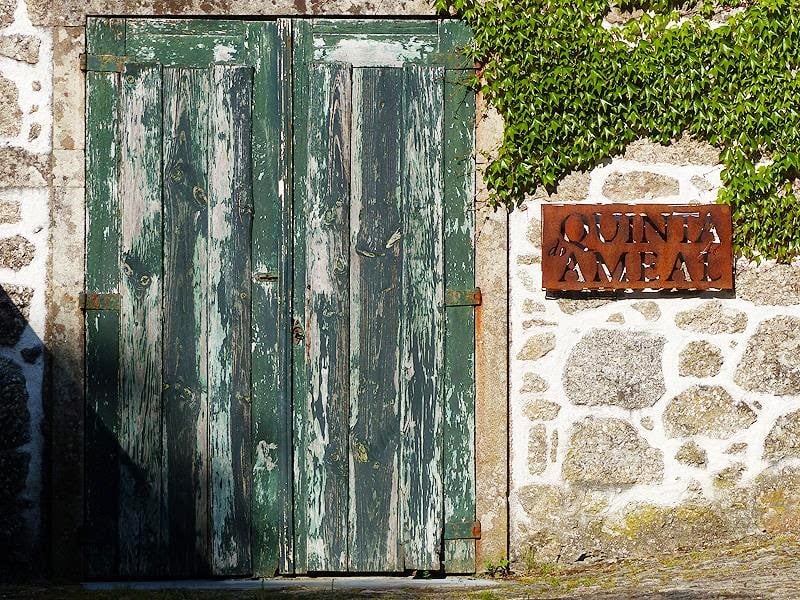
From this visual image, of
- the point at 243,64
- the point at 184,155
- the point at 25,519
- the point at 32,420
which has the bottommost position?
the point at 25,519

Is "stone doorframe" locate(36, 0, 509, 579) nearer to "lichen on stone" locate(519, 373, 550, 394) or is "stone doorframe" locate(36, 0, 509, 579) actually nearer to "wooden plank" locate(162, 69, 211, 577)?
"lichen on stone" locate(519, 373, 550, 394)

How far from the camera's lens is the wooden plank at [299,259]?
462cm

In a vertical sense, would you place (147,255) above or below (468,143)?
below

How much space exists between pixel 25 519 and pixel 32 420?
1.35 ft

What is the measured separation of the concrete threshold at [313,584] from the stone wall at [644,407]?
1.03ft

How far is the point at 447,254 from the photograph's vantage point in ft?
15.2

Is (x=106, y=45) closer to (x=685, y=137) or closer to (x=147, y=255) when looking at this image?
(x=147, y=255)

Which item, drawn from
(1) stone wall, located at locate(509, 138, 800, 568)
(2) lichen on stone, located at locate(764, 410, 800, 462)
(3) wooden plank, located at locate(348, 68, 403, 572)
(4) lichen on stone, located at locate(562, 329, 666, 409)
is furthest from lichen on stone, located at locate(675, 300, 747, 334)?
(3) wooden plank, located at locate(348, 68, 403, 572)

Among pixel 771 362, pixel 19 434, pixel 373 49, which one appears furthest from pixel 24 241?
pixel 771 362

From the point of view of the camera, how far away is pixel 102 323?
4582mm

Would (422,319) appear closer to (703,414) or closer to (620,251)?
(620,251)

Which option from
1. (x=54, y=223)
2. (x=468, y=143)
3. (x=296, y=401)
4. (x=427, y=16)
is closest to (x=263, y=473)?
(x=296, y=401)

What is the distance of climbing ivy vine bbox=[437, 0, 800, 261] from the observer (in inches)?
181

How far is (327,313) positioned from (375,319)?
0.20 meters
